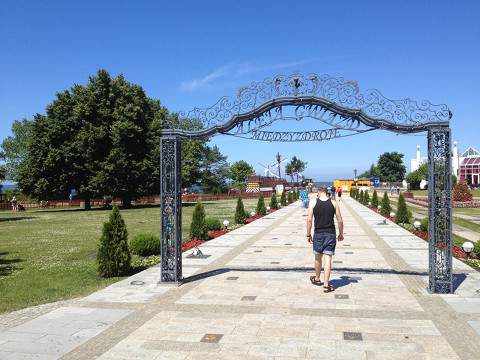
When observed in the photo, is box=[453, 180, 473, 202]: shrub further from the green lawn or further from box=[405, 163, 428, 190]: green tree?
box=[405, 163, 428, 190]: green tree

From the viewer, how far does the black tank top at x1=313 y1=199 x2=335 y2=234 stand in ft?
27.9

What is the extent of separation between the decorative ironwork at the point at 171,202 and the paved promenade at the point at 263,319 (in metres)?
0.64

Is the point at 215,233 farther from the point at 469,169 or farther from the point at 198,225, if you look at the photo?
the point at 469,169

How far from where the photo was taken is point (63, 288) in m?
9.73

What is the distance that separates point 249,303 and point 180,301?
4.10 feet

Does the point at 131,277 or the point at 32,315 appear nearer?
the point at 32,315

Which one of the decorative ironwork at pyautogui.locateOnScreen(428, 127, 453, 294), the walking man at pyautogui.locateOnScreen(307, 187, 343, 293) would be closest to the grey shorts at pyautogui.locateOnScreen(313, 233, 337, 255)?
the walking man at pyautogui.locateOnScreen(307, 187, 343, 293)

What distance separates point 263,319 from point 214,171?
79.2 m

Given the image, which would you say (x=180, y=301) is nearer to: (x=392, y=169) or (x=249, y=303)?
(x=249, y=303)

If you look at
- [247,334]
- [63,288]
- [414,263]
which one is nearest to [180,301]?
[247,334]

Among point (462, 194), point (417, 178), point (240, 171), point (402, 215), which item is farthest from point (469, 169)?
point (402, 215)

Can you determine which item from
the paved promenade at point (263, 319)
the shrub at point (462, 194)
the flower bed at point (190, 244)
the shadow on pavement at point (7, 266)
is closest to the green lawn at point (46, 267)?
the shadow on pavement at point (7, 266)

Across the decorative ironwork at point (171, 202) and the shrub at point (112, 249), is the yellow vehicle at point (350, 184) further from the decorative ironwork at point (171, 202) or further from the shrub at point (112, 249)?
the decorative ironwork at point (171, 202)

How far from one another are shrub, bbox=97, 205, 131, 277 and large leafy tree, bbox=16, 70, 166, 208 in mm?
27016
